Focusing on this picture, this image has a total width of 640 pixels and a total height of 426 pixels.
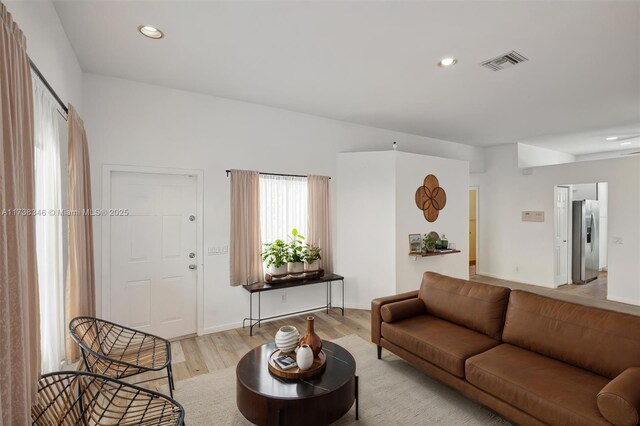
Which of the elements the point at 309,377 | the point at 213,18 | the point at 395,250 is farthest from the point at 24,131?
the point at 395,250

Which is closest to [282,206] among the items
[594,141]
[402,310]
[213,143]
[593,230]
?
[213,143]

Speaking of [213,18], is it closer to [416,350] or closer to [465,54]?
[465,54]

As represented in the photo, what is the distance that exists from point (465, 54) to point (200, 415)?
386 centimetres

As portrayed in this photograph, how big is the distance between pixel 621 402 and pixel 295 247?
137 inches

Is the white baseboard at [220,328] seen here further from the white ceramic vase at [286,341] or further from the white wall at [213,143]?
the white ceramic vase at [286,341]

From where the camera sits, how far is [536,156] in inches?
282

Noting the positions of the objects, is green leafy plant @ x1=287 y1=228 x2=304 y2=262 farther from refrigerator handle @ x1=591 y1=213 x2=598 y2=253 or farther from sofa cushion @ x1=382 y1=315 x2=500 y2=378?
refrigerator handle @ x1=591 y1=213 x2=598 y2=253

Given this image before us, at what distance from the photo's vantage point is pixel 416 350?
9.02 ft

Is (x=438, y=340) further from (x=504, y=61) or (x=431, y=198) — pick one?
(x=431, y=198)

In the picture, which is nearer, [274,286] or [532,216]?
[274,286]

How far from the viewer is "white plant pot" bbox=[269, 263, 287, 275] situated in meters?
4.23

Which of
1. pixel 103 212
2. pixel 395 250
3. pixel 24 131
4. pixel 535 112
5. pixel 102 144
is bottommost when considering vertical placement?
pixel 395 250

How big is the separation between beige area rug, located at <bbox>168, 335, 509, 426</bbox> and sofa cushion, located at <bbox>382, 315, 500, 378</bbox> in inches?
11.8

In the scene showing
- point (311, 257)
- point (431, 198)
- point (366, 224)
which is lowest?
point (311, 257)
